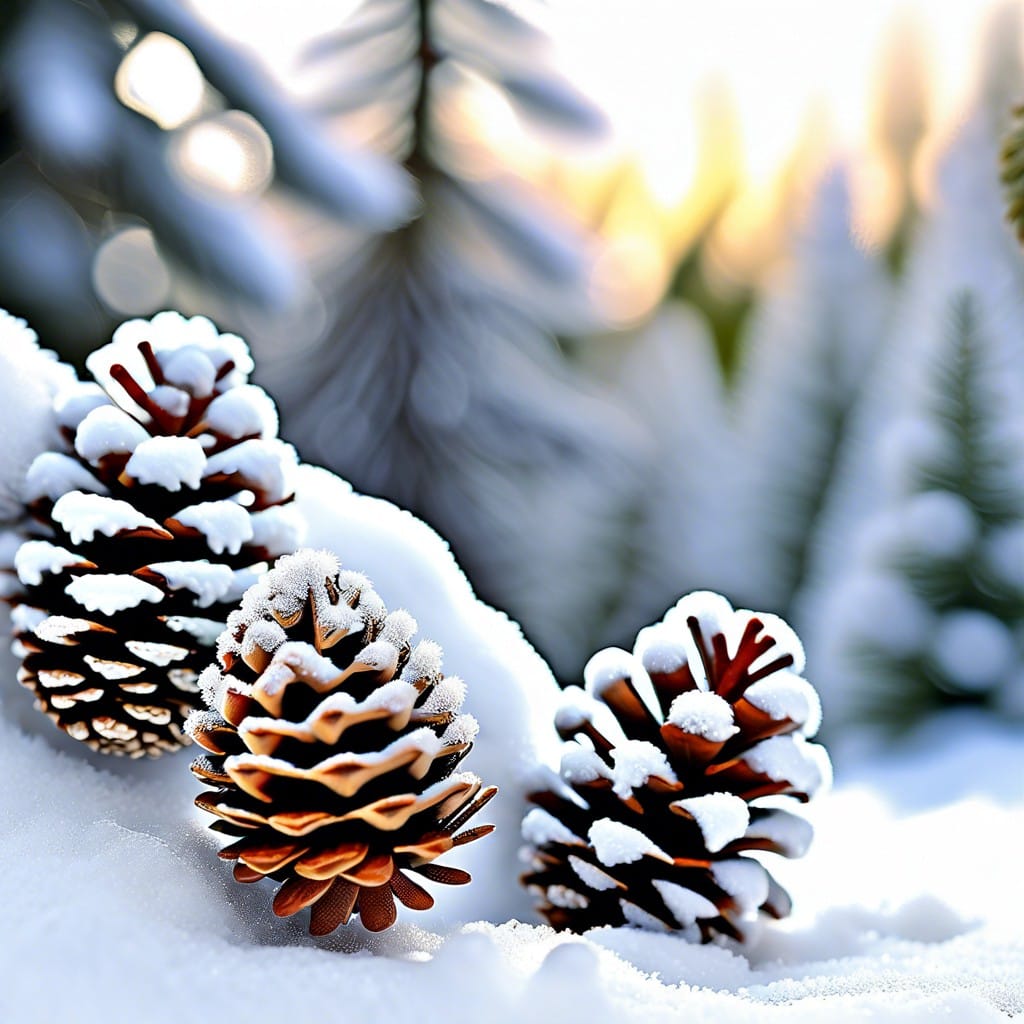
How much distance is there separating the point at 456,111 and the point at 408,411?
0.22 metres

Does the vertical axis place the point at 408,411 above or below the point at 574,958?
above

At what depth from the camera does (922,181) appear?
95 cm

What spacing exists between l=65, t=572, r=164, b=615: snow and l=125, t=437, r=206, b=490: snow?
3 centimetres

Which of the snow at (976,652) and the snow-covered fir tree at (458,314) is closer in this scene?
the snow-covered fir tree at (458,314)

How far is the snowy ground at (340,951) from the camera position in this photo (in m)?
0.22

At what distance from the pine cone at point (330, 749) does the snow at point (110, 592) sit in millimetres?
41

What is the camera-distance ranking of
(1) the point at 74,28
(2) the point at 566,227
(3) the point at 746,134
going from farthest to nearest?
(3) the point at 746,134
(2) the point at 566,227
(1) the point at 74,28

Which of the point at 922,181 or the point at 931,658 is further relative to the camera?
the point at 922,181

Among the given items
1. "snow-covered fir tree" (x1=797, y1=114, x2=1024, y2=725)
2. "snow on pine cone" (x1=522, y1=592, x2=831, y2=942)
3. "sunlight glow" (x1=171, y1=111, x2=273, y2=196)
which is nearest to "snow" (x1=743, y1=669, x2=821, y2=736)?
"snow on pine cone" (x1=522, y1=592, x2=831, y2=942)

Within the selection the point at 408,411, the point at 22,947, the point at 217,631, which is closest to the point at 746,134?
the point at 408,411

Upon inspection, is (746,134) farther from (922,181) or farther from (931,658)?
(931,658)

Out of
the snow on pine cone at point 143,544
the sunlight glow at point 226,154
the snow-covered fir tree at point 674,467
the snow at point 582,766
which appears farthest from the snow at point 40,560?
the snow-covered fir tree at point 674,467

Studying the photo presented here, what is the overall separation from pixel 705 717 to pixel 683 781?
0.08ft

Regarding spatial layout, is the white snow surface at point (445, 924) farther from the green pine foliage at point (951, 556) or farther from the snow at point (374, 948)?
the green pine foliage at point (951, 556)
